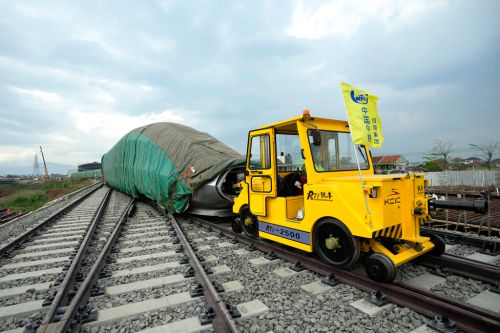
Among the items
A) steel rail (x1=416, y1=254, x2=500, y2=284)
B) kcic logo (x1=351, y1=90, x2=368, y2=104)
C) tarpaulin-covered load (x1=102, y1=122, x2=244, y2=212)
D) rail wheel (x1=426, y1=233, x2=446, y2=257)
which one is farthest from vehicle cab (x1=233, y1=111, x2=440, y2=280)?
tarpaulin-covered load (x1=102, y1=122, x2=244, y2=212)

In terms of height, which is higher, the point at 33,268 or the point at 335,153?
the point at 335,153

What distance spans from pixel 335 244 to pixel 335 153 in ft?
5.42

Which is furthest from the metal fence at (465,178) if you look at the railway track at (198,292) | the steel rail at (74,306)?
the steel rail at (74,306)

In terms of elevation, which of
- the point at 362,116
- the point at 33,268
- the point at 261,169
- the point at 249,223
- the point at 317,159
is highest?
the point at 362,116

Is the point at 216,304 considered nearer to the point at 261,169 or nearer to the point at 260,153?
the point at 261,169

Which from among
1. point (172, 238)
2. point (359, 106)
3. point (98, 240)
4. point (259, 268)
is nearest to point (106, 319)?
point (259, 268)

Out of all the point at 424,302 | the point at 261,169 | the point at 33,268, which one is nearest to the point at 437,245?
the point at 424,302

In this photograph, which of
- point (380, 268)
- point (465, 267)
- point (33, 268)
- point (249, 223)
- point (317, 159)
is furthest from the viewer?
point (249, 223)

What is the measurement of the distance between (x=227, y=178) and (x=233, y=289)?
4925 millimetres

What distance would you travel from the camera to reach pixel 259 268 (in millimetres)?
4195

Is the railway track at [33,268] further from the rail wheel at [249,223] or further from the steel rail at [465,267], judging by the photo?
the steel rail at [465,267]

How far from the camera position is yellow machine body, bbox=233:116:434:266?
3486mm

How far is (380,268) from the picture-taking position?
3340 mm

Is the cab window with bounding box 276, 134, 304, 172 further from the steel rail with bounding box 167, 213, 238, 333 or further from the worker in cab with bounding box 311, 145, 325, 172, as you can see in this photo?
the steel rail with bounding box 167, 213, 238, 333
